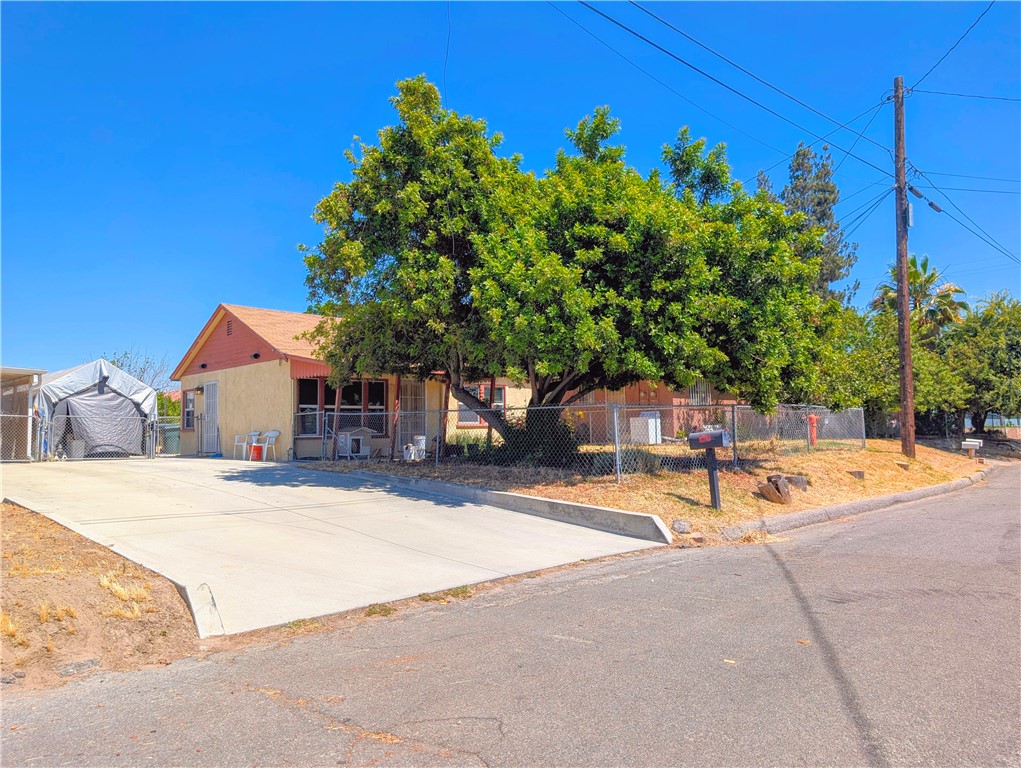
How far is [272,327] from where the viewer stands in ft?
71.0

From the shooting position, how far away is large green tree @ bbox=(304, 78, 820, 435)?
423 inches

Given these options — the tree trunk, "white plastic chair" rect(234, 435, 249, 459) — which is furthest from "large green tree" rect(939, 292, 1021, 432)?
"white plastic chair" rect(234, 435, 249, 459)

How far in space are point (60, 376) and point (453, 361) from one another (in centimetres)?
1594

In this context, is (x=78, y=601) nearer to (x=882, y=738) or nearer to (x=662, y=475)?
(x=882, y=738)

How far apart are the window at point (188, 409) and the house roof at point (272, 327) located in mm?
1009

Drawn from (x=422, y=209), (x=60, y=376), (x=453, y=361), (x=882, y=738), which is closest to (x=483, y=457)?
(x=453, y=361)

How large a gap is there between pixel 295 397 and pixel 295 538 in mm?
11455

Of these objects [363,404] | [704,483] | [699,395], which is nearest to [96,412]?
[363,404]

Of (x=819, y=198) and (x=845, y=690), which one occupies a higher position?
(x=819, y=198)

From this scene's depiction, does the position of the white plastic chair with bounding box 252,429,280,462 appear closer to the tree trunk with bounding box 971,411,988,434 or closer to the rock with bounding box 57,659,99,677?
the rock with bounding box 57,659,99,677

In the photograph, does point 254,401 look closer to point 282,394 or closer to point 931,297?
point 282,394

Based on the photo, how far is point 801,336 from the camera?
11.8 metres

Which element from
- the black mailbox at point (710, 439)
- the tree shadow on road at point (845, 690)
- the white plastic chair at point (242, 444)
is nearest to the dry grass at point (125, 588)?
the tree shadow on road at point (845, 690)

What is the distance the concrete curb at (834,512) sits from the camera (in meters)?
10.3
